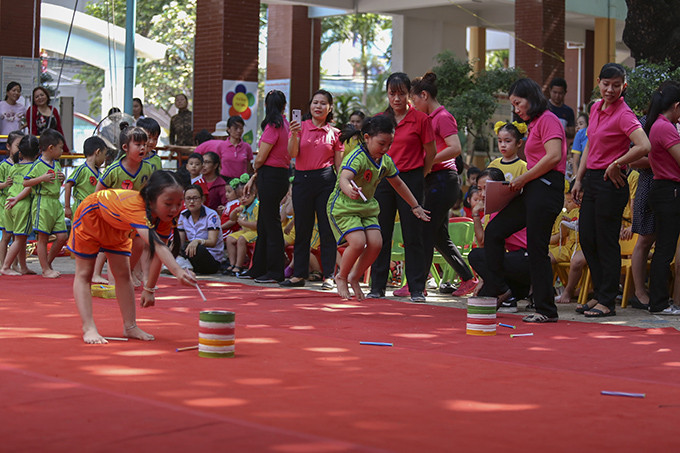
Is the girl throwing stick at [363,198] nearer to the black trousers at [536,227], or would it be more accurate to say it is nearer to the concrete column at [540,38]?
the black trousers at [536,227]

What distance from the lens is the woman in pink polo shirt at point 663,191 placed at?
818 cm

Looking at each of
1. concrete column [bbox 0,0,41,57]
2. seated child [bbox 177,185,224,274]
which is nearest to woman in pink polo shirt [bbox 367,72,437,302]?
seated child [bbox 177,185,224,274]

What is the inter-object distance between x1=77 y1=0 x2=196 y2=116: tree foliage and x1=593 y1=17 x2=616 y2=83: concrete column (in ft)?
58.5

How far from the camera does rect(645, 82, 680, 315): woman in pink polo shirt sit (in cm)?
818

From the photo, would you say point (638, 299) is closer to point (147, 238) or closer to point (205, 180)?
point (147, 238)

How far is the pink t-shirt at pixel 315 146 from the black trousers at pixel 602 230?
116 inches

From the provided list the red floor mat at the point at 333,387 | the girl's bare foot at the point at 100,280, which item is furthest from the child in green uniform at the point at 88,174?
the red floor mat at the point at 333,387

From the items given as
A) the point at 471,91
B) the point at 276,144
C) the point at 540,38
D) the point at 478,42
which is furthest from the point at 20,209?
the point at 478,42

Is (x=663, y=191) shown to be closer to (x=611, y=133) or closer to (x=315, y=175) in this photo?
(x=611, y=133)

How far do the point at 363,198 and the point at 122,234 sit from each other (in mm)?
2721

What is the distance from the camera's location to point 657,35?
42.2 ft

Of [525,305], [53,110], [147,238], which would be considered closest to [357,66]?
[53,110]

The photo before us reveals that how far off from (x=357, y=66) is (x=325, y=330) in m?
50.7

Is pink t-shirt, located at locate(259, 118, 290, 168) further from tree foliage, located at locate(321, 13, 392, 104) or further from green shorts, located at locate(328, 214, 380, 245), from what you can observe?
tree foliage, located at locate(321, 13, 392, 104)
